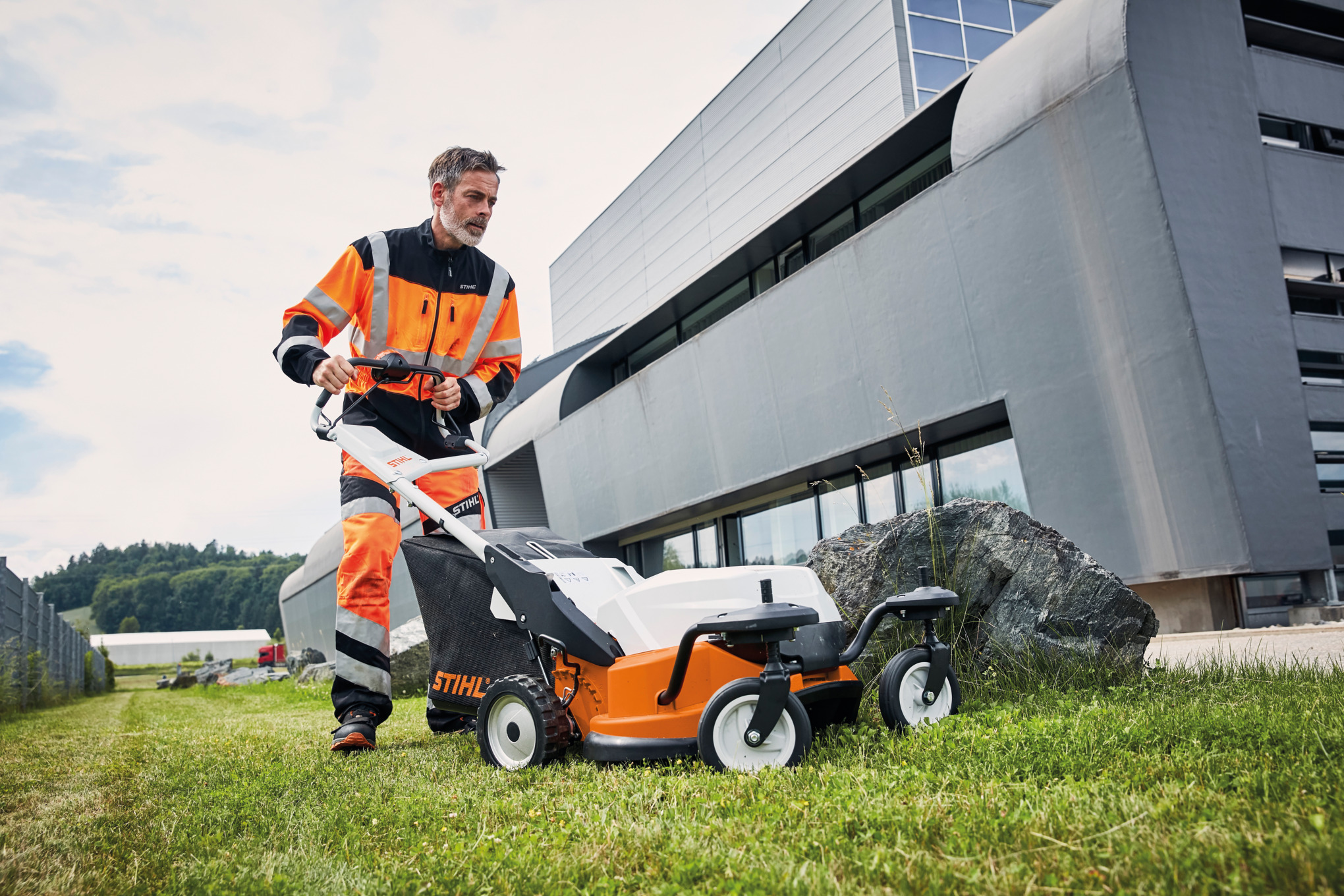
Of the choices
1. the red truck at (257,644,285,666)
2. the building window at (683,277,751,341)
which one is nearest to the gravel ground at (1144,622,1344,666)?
the building window at (683,277,751,341)

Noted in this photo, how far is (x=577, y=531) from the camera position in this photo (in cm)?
1836

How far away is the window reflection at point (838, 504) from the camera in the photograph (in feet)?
38.4

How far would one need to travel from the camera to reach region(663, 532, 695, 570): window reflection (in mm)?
16328

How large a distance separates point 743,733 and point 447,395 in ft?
7.01

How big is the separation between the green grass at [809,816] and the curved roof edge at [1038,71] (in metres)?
6.14

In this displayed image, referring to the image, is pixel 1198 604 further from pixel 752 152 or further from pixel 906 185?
pixel 752 152

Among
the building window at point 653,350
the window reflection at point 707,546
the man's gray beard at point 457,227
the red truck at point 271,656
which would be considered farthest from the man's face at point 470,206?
the red truck at point 271,656

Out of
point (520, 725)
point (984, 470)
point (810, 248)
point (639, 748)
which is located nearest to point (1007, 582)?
point (639, 748)

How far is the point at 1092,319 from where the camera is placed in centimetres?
763

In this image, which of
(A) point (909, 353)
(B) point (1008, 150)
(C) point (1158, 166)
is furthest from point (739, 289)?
(C) point (1158, 166)

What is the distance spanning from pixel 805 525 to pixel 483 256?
9.44 meters

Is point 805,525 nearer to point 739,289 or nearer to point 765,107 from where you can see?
point 739,289

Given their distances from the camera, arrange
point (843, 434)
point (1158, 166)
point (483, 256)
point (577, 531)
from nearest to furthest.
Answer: point (483, 256) → point (1158, 166) → point (843, 434) → point (577, 531)

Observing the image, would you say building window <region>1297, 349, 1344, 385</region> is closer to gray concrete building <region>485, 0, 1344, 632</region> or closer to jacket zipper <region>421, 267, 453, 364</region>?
gray concrete building <region>485, 0, 1344, 632</region>
